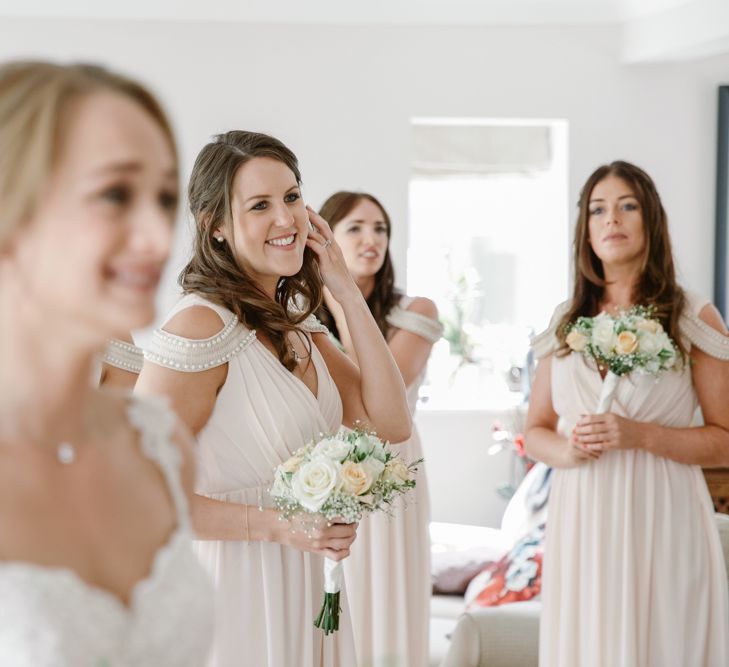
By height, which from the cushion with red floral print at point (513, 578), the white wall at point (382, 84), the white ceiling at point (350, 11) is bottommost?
the cushion with red floral print at point (513, 578)

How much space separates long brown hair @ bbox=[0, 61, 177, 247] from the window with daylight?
5.86 metres

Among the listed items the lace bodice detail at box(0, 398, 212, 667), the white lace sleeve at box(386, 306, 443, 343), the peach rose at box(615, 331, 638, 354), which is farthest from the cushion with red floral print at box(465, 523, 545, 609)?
the lace bodice detail at box(0, 398, 212, 667)

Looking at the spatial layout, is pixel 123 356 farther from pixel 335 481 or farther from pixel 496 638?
pixel 496 638

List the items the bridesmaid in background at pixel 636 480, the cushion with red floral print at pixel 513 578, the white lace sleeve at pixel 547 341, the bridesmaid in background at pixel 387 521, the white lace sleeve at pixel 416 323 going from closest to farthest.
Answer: the bridesmaid in background at pixel 636 480
the white lace sleeve at pixel 547 341
the bridesmaid in background at pixel 387 521
the white lace sleeve at pixel 416 323
the cushion with red floral print at pixel 513 578

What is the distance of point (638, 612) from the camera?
3.36 m

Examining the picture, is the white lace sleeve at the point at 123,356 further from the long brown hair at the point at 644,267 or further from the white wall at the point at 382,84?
the white wall at the point at 382,84

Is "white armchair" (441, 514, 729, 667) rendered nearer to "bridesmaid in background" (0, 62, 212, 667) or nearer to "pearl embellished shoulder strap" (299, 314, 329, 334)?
"pearl embellished shoulder strap" (299, 314, 329, 334)

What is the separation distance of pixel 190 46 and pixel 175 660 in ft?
18.6

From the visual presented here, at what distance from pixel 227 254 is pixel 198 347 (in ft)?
1.02

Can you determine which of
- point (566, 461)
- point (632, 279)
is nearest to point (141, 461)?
point (566, 461)

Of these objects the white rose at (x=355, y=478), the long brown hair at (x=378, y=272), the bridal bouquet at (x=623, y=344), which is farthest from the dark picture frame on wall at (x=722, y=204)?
the white rose at (x=355, y=478)

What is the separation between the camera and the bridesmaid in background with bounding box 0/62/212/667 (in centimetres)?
105

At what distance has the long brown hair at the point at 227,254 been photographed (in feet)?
7.76

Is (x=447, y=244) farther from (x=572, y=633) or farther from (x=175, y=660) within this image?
(x=175, y=660)
